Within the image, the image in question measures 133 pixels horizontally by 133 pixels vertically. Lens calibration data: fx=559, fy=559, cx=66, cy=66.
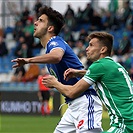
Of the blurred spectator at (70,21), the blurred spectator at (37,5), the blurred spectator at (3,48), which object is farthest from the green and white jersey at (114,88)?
the blurred spectator at (3,48)

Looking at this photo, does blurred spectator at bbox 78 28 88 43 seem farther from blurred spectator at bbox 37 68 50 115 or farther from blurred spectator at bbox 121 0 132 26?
blurred spectator at bbox 37 68 50 115

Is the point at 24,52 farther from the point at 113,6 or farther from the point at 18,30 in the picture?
the point at 113,6

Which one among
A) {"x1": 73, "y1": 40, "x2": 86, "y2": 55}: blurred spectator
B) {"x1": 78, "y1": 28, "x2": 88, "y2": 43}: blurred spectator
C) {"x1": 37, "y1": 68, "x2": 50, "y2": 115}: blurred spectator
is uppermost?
{"x1": 78, "y1": 28, "x2": 88, "y2": 43}: blurred spectator

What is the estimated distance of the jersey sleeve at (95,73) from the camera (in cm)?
612

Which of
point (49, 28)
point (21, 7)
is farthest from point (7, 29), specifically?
point (49, 28)

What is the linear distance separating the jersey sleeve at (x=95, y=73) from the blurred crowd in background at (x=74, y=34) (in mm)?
16826

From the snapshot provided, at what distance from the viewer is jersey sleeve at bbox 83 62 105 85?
20.1 feet

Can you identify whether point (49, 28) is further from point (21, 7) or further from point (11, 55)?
point (21, 7)

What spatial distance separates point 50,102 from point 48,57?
17.3 meters

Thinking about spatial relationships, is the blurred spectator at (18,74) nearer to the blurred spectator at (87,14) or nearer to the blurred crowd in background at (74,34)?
the blurred crowd in background at (74,34)

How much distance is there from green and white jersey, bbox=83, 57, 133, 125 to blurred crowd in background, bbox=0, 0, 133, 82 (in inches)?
662

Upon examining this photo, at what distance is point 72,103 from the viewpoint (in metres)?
7.67

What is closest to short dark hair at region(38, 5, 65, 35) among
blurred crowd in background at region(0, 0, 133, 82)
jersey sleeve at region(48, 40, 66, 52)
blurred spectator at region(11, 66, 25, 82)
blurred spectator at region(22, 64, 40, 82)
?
jersey sleeve at region(48, 40, 66, 52)

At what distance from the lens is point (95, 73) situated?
6.14 metres
